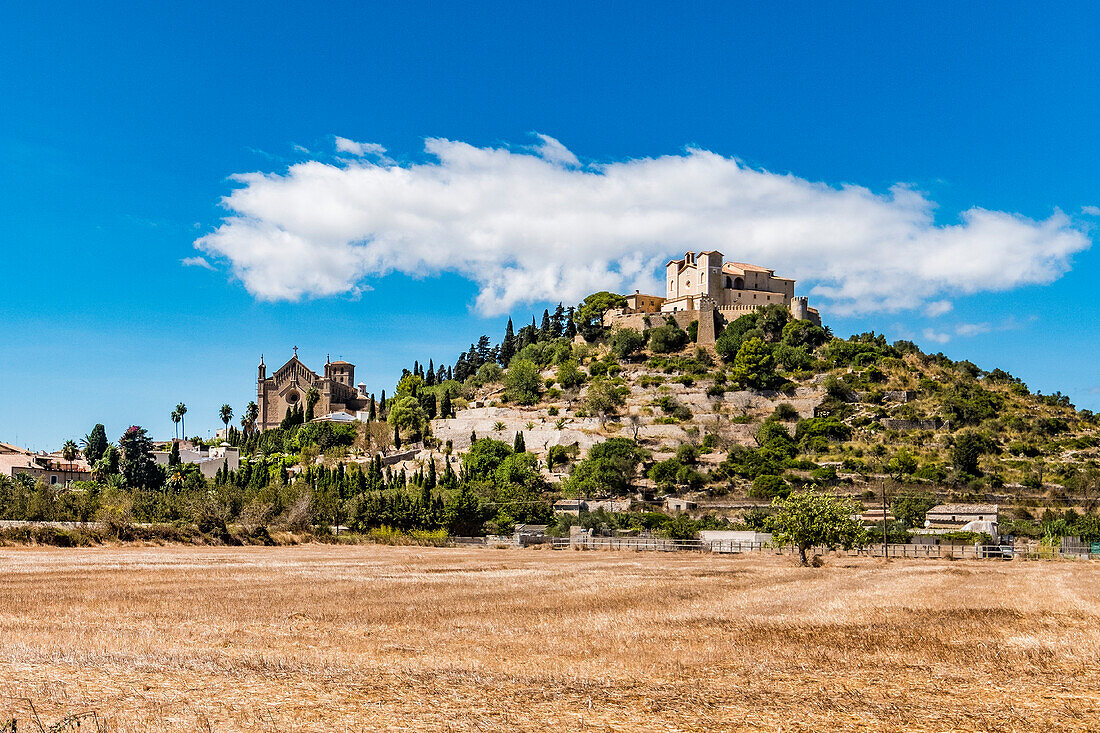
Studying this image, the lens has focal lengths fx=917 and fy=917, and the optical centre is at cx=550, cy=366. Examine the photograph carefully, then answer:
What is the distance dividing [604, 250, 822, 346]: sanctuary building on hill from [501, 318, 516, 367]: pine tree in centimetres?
1614

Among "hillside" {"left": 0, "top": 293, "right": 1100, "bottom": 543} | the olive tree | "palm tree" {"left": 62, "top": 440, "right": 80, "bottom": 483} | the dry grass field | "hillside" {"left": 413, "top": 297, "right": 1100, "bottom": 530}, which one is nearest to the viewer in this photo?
the dry grass field

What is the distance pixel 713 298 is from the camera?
130250 mm

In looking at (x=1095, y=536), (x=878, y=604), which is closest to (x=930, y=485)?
(x=1095, y=536)

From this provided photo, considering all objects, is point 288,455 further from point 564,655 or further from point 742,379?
point 564,655

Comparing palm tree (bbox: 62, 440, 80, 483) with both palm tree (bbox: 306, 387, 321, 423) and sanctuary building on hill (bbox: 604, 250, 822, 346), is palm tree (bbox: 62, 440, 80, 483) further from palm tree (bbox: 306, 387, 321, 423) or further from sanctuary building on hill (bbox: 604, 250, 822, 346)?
sanctuary building on hill (bbox: 604, 250, 822, 346)

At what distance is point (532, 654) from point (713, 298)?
118m

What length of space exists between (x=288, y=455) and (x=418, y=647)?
103 metres

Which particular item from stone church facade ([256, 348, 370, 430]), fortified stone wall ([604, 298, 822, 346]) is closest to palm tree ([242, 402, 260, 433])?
stone church facade ([256, 348, 370, 430])

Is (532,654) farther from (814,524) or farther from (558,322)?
(558,322)

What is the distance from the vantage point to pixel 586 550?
61.5 m

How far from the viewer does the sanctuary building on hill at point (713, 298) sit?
420ft

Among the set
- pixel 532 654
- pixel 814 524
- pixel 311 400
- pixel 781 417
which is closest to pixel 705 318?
pixel 781 417

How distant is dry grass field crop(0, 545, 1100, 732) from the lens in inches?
445

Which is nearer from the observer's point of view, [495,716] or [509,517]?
[495,716]
